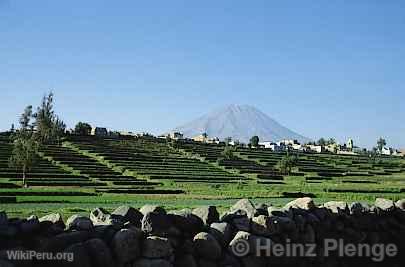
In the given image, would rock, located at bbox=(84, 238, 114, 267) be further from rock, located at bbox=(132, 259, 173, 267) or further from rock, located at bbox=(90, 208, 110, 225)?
rock, located at bbox=(90, 208, 110, 225)

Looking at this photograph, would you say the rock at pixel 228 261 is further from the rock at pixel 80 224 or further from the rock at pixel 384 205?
the rock at pixel 384 205

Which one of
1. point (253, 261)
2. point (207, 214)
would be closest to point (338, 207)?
point (253, 261)

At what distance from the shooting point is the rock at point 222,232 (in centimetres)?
977

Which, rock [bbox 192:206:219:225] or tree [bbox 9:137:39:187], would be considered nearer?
rock [bbox 192:206:219:225]

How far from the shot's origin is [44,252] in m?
7.88

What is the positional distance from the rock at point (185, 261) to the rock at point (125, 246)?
75 cm

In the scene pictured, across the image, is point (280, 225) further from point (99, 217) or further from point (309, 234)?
point (99, 217)

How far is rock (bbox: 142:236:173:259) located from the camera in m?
8.53

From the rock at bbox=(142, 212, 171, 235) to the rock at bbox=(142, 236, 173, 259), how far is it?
0.38m

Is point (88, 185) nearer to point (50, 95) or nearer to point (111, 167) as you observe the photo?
point (111, 167)

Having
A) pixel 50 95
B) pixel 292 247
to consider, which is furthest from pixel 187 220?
pixel 50 95

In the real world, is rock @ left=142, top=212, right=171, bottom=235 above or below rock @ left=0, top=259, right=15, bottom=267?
above

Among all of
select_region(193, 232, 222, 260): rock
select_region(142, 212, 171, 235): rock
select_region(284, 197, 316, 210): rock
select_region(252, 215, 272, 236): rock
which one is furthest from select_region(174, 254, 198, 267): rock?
select_region(284, 197, 316, 210): rock

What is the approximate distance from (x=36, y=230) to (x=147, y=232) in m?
1.82
